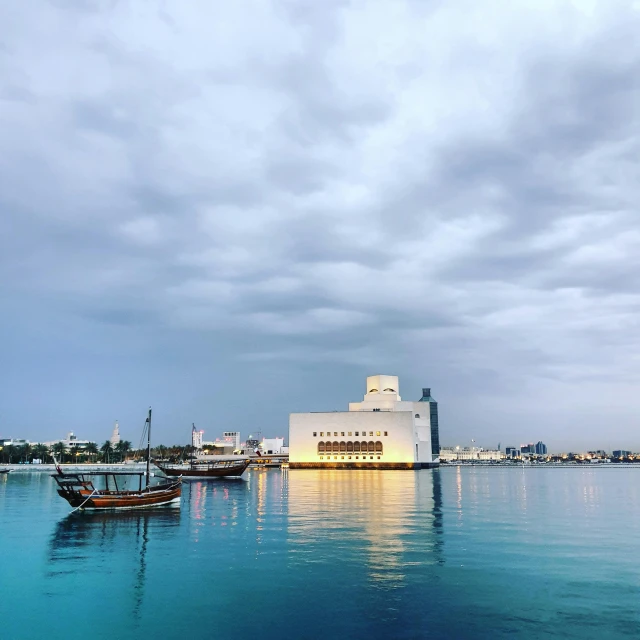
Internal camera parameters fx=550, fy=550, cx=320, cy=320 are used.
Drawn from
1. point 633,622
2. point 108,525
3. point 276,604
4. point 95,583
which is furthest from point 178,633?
point 108,525

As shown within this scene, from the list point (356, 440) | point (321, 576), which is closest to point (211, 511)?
point (321, 576)

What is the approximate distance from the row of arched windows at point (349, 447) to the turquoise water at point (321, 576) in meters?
107

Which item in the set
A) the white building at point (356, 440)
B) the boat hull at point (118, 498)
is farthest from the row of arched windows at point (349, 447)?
the boat hull at point (118, 498)

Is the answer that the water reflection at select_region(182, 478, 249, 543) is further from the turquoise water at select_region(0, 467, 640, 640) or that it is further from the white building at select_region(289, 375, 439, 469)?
the white building at select_region(289, 375, 439, 469)

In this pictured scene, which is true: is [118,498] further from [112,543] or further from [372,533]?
[372,533]

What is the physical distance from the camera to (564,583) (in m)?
23.0

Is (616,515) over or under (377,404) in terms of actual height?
under

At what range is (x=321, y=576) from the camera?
23.8m

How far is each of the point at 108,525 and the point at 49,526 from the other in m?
4.24

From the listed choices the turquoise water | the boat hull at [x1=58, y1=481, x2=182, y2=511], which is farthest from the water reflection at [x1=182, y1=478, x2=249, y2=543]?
the boat hull at [x1=58, y1=481, x2=182, y2=511]

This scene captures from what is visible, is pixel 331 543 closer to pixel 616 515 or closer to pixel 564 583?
pixel 564 583

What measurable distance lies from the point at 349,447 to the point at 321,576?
132 meters

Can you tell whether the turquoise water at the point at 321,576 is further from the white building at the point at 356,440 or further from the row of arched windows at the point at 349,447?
the row of arched windows at the point at 349,447

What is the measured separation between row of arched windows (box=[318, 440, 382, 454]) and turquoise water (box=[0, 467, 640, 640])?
352 feet
